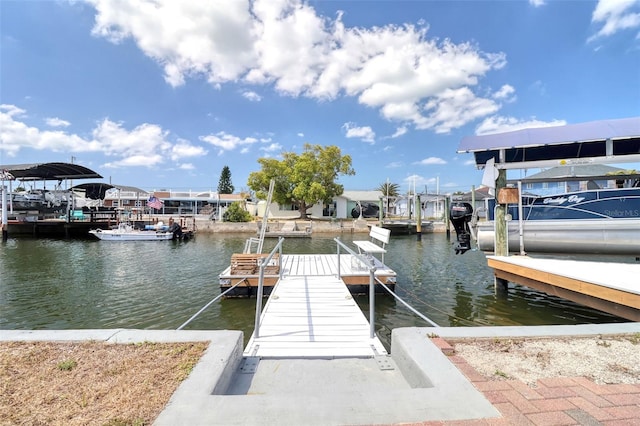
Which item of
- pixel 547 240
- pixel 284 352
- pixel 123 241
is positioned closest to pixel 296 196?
pixel 123 241

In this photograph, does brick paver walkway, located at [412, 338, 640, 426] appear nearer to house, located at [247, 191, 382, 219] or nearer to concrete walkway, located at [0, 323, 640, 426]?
concrete walkway, located at [0, 323, 640, 426]

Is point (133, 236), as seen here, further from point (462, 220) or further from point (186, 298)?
point (462, 220)

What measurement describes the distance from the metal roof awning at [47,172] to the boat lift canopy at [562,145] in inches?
1278

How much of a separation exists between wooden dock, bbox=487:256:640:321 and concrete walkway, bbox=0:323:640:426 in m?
3.20

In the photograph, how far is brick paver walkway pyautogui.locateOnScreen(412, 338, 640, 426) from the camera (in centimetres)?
185

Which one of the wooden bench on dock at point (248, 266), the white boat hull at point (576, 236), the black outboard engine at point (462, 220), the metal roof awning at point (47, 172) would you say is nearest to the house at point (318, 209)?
the metal roof awning at point (47, 172)

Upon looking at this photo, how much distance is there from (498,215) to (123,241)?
24030 millimetres

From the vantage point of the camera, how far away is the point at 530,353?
110 inches

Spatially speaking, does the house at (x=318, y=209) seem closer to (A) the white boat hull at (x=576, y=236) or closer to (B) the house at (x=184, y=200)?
(B) the house at (x=184, y=200)

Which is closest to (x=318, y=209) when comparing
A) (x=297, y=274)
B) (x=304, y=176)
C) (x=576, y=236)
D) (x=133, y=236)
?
(x=304, y=176)

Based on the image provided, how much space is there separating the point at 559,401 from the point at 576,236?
7499mm

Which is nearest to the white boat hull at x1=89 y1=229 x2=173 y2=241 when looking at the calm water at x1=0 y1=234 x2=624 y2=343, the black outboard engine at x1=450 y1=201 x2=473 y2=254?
the calm water at x1=0 y1=234 x2=624 y2=343

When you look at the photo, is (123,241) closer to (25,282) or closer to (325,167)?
(25,282)

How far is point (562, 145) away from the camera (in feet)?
24.6
